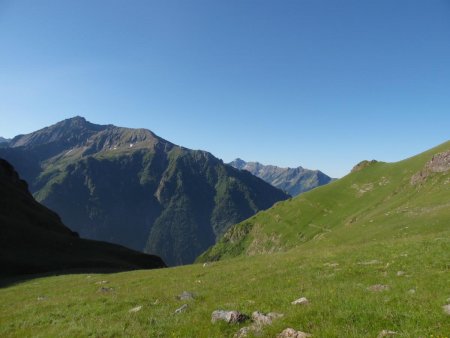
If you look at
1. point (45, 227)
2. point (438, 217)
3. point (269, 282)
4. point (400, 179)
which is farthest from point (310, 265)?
point (400, 179)

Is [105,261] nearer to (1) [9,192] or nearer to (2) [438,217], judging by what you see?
(1) [9,192]

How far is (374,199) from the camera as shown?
4254 inches

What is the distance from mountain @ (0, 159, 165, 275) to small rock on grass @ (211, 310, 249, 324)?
54.5 meters

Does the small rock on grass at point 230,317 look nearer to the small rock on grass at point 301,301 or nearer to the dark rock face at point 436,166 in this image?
the small rock on grass at point 301,301

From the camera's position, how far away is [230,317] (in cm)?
1474

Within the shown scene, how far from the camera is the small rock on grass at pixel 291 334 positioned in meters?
12.0

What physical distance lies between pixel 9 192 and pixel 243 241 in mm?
79079

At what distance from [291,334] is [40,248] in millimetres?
72339

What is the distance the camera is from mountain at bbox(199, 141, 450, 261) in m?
56.4

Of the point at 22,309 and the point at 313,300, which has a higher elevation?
the point at 313,300

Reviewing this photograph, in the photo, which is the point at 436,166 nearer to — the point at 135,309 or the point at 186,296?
the point at 186,296

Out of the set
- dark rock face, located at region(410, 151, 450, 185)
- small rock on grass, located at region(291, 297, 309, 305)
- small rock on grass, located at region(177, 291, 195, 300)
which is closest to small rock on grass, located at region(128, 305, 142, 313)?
small rock on grass, located at region(177, 291, 195, 300)

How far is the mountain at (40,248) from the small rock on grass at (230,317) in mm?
54499

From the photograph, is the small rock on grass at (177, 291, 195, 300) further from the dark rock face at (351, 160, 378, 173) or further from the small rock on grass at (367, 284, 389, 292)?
the dark rock face at (351, 160, 378, 173)
